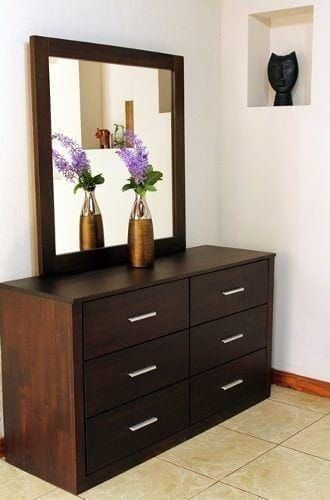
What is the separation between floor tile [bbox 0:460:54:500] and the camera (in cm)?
248

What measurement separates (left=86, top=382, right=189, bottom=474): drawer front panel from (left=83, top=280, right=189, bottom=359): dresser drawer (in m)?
0.25

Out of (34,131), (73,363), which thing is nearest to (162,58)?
(34,131)

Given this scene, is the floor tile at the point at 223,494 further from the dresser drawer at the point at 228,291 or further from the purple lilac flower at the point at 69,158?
the purple lilac flower at the point at 69,158

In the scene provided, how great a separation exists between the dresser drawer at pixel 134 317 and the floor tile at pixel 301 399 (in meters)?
0.83

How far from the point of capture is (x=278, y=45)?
356 centimetres

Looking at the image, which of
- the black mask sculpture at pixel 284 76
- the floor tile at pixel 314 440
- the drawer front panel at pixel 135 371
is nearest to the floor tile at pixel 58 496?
the drawer front panel at pixel 135 371

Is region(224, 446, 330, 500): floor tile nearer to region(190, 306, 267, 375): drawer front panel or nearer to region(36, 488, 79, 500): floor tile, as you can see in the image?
region(190, 306, 267, 375): drawer front panel

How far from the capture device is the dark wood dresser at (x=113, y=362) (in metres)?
2.44

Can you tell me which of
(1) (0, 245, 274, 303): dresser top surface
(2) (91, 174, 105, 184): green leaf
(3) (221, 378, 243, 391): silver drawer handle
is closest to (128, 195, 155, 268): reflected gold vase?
(1) (0, 245, 274, 303): dresser top surface

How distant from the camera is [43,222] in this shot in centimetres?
271

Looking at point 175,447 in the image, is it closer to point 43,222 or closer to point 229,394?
point 229,394

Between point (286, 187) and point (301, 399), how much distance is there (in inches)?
40.5

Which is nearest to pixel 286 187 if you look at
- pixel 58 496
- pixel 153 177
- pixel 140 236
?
pixel 153 177

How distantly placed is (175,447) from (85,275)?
79 cm
